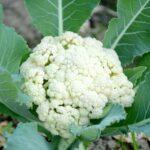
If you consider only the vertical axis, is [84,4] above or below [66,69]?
above

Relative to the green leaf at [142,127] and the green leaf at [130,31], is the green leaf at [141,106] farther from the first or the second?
the green leaf at [130,31]

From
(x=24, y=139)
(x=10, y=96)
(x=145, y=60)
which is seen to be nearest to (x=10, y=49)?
(x=10, y=96)

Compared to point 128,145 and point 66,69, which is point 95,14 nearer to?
point 128,145

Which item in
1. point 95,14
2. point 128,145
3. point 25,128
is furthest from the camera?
point 95,14

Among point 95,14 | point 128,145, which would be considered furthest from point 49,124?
point 95,14

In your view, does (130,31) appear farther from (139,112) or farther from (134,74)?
(139,112)

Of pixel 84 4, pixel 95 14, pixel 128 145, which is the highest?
pixel 84 4

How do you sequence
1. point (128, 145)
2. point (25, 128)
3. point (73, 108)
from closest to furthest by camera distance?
point (25, 128), point (73, 108), point (128, 145)
